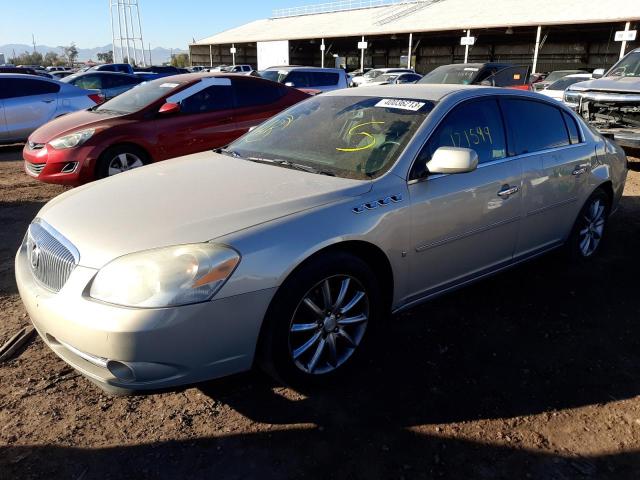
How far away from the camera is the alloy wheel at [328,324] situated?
2.71 meters

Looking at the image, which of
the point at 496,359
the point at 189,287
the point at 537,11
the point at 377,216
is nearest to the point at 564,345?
the point at 496,359

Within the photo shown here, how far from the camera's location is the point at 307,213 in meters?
2.64

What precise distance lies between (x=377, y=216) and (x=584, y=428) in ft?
4.86

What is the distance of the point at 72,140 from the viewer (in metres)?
6.32

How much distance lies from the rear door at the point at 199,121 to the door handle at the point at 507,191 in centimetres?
438

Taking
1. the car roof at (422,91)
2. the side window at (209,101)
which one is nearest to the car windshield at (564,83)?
the side window at (209,101)

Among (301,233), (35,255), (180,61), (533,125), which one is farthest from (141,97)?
(180,61)

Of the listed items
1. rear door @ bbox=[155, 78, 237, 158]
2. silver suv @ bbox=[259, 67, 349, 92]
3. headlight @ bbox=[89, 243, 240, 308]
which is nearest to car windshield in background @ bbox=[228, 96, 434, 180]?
headlight @ bbox=[89, 243, 240, 308]

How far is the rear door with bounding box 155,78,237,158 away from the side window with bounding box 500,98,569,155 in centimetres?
415

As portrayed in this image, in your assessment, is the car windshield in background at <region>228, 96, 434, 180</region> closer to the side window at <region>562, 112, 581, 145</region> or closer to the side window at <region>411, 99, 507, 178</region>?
the side window at <region>411, 99, 507, 178</region>

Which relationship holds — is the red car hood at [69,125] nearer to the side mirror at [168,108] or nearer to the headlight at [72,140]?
the headlight at [72,140]

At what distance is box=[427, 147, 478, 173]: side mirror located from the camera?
117 inches

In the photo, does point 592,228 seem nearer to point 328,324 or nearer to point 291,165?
point 291,165

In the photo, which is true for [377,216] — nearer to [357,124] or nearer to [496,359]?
[357,124]
